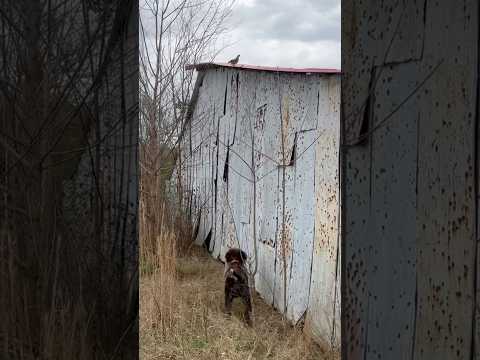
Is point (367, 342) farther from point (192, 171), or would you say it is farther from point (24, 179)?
point (192, 171)

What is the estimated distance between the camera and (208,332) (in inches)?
218

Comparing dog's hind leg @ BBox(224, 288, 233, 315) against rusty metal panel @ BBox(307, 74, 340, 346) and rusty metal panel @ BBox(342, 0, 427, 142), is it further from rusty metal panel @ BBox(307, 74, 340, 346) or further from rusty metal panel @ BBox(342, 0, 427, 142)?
rusty metal panel @ BBox(342, 0, 427, 142)

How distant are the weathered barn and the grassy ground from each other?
0.20 metres

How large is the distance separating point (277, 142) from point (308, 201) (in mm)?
1176

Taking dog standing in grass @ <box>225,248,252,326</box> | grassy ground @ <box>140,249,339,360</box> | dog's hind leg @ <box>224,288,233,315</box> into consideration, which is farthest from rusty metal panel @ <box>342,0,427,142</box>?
dog's hind leg @ <box>224,288,233,315</box>

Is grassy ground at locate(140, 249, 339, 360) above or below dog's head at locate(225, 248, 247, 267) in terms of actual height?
below

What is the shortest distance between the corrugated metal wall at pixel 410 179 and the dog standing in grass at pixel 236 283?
4283 millimetres

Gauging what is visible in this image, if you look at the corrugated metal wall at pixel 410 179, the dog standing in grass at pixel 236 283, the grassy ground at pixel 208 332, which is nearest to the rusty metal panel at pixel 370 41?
the corrugated metal wall at pixel 410 179

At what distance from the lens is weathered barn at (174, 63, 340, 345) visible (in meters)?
4.91

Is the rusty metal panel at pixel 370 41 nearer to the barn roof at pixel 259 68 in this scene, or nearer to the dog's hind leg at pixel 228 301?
the barn roof at pixel 259 68

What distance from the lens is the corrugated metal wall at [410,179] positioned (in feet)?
4.18

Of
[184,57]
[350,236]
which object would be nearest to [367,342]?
[350,236]

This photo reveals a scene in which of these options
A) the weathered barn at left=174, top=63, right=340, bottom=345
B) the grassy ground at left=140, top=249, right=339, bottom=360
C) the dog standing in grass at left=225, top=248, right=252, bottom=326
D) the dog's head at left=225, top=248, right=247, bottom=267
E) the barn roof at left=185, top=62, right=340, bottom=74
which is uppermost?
the barn roof at left=185, top=62, right=340, bottom=74

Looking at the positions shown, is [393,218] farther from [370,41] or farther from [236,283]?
[236,283]
